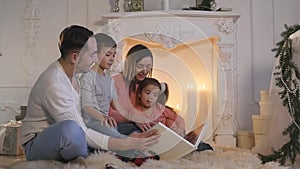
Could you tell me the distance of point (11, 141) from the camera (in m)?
2.01

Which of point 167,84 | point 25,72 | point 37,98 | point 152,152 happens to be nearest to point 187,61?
point 167,84

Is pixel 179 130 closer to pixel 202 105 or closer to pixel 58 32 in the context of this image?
pixel 202 105

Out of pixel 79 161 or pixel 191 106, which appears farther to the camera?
pixel 191 106

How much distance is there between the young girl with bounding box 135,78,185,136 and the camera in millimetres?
1174

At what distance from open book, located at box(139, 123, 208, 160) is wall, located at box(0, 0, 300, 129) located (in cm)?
135

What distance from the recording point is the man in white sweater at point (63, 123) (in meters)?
1.09

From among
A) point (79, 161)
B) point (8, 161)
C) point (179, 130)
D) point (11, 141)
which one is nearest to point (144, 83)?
point (179, 130)

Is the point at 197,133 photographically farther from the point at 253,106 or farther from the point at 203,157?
the point at 253,106

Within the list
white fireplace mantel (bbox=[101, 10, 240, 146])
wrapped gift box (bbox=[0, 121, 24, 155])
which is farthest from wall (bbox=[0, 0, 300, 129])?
wrapped gift box (bbox=[0, 121, 24, 155])

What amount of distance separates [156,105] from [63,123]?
0.31 meters

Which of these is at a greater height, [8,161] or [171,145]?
[171,145]

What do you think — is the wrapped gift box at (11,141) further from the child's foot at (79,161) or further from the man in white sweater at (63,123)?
the child's foot at (79,161)

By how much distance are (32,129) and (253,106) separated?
167cm

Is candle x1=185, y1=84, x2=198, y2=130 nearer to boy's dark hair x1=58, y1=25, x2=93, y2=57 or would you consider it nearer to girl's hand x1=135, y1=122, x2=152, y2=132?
girl's hand x1=135, y1=122, x2=152, y2=132
